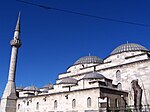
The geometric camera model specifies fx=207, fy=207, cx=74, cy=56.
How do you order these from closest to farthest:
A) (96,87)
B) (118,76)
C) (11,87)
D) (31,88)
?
(96,87) → (118,76) → (11,87) → (31,88)

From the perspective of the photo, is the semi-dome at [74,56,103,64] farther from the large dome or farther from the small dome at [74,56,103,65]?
the large dome

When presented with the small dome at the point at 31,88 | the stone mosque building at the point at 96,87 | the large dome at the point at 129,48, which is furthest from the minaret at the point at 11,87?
the large dome at the point at 129,48

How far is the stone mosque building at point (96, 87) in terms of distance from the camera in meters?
17.3

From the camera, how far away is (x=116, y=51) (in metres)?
22.5

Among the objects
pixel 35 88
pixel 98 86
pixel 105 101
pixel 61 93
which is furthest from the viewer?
pixel 35 88

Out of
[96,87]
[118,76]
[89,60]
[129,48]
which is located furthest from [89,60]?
[96,87]

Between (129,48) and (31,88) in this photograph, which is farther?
(31,88)

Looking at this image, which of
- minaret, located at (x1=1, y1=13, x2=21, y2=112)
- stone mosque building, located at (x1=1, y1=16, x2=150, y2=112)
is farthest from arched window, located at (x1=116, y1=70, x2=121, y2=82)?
minaret, located at (x1=1, y1=13, x2=21, y2=112)

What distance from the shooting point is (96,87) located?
17.0 m

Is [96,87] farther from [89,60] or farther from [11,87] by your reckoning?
[11,87]

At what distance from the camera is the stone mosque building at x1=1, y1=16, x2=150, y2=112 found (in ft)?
56.6

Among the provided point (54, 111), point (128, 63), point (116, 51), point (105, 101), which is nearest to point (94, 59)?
point (116, 51)

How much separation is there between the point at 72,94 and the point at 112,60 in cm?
609

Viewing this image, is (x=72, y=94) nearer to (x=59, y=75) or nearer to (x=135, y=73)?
(x=135, y=73)
